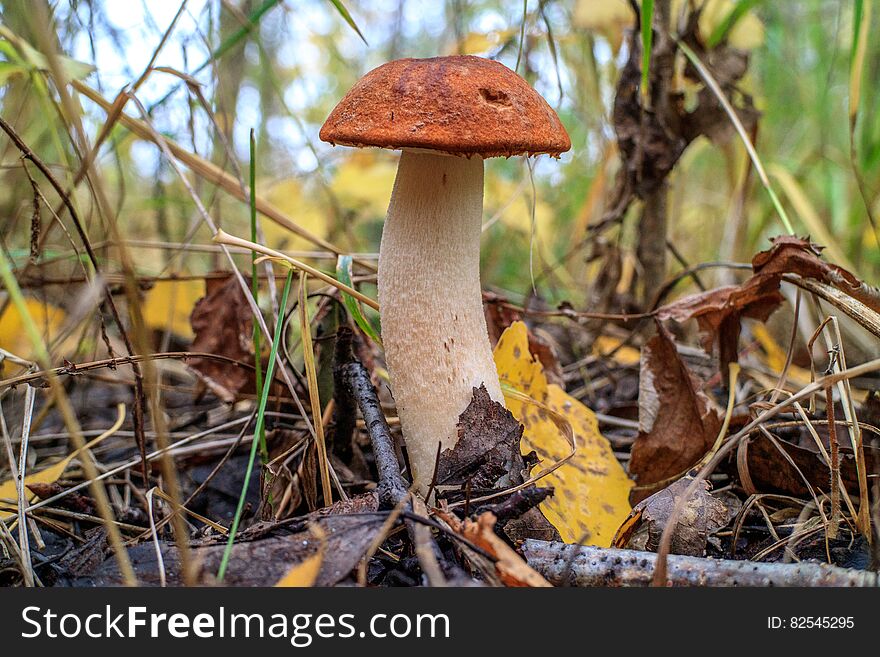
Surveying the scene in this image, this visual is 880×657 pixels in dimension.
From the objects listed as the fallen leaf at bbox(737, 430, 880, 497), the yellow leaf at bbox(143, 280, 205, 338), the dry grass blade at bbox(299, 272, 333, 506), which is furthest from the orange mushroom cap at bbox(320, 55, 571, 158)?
the yellow leaf at bbox(143, 280, 205, 338)

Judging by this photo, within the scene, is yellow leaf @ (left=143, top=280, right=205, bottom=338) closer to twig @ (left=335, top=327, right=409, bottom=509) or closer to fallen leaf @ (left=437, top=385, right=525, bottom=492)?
twig @ (left=335, top=327, right=409, bottom=509)

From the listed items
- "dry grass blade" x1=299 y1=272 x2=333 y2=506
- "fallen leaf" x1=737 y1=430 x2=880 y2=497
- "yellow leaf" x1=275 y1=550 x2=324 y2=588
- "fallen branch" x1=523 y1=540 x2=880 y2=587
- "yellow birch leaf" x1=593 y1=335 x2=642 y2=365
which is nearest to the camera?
"yellow leaf" x1=275 y1=550 x2=324 y2=588

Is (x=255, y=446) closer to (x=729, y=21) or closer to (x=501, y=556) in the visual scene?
(x=501, y=556)

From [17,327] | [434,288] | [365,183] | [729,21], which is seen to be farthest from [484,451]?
[365,183]

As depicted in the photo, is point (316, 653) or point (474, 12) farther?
point (474, 12)

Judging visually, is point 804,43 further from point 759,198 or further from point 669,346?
point 669,346

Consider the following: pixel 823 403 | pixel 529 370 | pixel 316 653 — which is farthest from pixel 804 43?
Result: pixel 316 653
